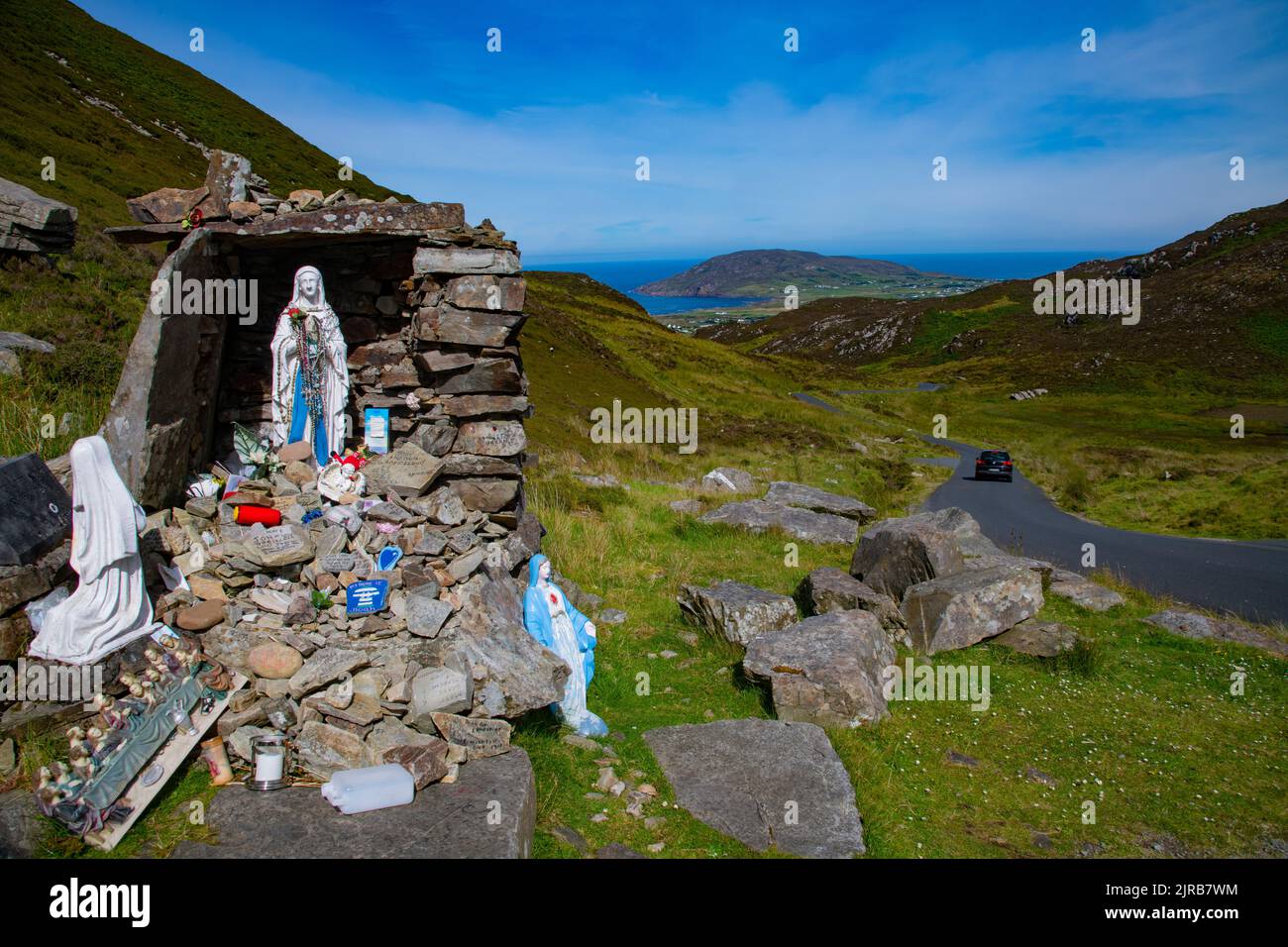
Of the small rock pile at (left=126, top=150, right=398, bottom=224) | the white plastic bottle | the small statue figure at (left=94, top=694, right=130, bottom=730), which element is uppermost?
the small rock pile at (left=126, top=150, right=398, bottom=224)

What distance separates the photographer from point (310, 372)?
8828 mm

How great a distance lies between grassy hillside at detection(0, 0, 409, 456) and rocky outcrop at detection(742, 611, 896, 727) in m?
8.46

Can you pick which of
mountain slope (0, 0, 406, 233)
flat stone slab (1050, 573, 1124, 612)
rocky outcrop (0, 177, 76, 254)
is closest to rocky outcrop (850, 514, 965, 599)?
flat stone slab (1050, 573, 1124, 612)

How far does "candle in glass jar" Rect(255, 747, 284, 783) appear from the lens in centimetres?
533

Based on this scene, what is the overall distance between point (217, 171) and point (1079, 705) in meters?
11.8

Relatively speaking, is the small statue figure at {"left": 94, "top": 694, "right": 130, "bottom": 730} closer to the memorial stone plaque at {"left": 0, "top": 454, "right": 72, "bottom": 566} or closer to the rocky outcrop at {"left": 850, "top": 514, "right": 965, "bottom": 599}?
the memorial stone plaque at {"left": 0, "top": 454, "right": 72, "bottom": 566}

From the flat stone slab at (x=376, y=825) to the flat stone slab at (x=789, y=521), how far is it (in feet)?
33.5

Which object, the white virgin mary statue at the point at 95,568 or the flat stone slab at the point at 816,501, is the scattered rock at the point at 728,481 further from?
the white virgin mary statue at the point at 95,568

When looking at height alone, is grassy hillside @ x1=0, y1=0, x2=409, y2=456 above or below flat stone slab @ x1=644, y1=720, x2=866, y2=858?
above

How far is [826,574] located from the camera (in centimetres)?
1084

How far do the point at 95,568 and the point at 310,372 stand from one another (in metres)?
3.71

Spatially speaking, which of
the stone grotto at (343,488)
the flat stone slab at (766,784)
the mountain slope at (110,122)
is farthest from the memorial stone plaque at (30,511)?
the mountain slope at (110,122)

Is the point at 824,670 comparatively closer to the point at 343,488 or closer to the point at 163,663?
the point at 343,488

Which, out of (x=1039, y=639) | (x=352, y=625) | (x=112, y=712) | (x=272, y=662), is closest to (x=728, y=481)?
(x=1039, y=639)
